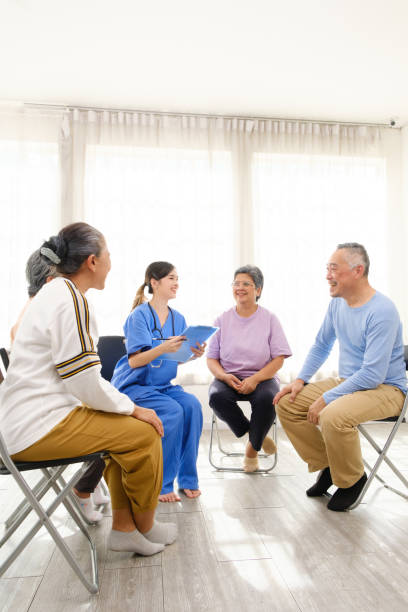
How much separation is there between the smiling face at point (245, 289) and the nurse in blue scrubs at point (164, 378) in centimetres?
57

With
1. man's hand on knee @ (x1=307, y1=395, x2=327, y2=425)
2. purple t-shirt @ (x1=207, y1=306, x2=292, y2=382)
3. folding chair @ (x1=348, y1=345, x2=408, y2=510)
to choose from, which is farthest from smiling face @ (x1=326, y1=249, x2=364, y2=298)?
purple t-shirt @ (x1=207, y1=306, x2=292, y2=382)

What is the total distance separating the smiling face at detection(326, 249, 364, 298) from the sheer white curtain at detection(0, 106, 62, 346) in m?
2.78

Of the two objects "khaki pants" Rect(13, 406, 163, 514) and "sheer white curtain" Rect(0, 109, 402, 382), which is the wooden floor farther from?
"sheer white curtain" Rect(0, 109, 402, 382)

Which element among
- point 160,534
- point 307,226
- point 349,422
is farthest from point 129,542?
point 307,226

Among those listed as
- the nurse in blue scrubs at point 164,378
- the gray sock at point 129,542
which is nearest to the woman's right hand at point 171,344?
the nurse in blue scrubs at point 164,378

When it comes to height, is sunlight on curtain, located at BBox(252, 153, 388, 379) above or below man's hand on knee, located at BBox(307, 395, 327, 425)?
above

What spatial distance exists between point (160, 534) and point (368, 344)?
1.35 m

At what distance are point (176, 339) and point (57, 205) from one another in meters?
2.53

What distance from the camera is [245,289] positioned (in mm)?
3297

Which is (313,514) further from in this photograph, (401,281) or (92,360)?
(401,281)

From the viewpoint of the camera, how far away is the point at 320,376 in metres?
4.68

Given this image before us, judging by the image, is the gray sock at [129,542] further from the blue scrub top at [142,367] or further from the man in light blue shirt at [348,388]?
the man in light blue shirt at [348,388]

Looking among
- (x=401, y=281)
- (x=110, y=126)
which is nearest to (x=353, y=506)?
(x=401, y=281)

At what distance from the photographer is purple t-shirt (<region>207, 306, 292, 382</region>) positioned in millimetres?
3248
